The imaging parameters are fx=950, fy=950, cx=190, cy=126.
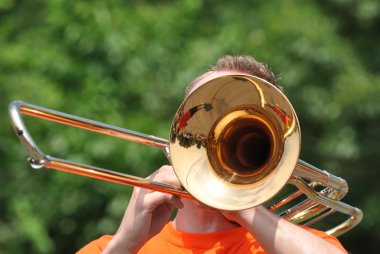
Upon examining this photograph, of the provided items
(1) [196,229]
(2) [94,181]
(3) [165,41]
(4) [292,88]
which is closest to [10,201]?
(2) [94,181]

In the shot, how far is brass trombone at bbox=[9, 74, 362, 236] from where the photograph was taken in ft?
10.5

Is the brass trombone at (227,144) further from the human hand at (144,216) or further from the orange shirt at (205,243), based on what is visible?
the orange shirt at (205,243)

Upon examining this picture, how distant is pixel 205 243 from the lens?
3404 millimetres

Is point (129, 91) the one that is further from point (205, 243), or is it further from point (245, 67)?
point (205, 243)

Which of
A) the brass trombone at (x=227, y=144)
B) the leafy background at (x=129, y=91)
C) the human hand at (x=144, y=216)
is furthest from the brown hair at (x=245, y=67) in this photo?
A: the leafy background at (x=129, y=91)

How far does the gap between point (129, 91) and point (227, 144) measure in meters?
4.83

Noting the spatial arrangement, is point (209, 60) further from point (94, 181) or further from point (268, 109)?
point (268, 109)

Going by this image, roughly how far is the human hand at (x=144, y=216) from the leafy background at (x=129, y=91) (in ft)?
13.6

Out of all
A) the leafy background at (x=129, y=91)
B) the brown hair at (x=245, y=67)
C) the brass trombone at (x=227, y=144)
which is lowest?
the brass trombone at (x=227, y=144)

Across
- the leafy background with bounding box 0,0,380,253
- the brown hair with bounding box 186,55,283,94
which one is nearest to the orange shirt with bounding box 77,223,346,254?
the brown hair with bounding box 186,55,283,94

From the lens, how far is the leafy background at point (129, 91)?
25.3 ft

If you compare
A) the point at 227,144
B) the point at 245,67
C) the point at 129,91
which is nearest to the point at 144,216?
the point at 227,144

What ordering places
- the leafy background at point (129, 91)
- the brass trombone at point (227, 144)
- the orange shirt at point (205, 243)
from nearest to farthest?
the brass trombone at point (227, 144) → the orange shirt at point (205, 243) → the leafy background at point (129, 91)

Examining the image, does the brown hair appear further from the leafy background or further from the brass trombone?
the leafy background
